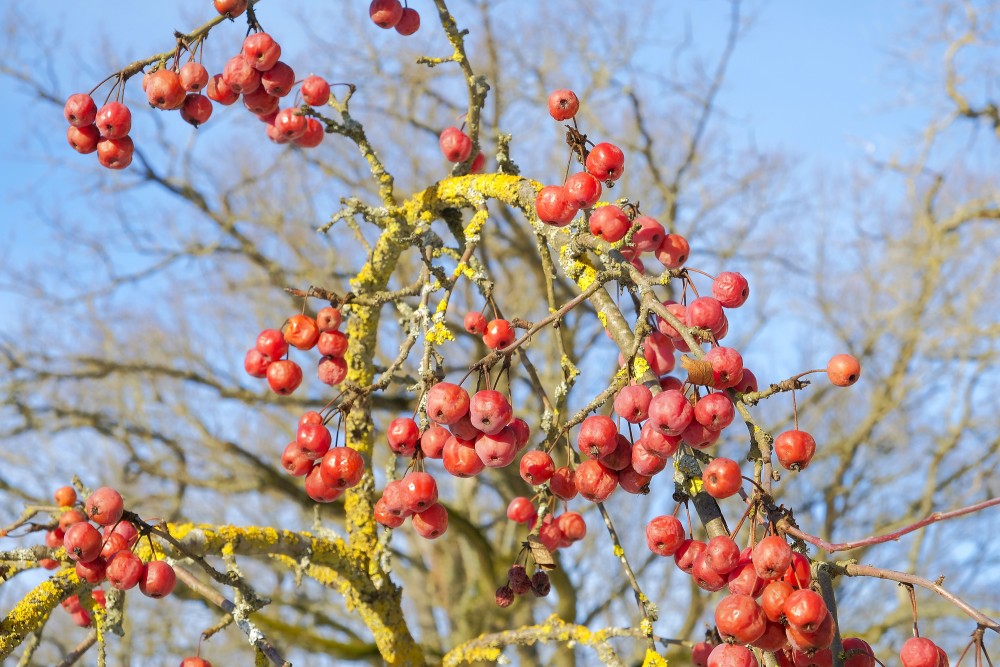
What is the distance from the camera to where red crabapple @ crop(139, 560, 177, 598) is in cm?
172

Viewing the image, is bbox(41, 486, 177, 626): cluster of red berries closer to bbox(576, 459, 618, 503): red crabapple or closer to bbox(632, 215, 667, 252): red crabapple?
bbox(576, 459, 618, 503): red crabapple

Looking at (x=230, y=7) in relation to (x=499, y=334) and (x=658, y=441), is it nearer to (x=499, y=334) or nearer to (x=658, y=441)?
(x=499, y=334)

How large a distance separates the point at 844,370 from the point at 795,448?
0.61 ft

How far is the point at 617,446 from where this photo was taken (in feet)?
5.13

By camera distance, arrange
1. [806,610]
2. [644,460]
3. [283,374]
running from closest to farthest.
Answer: [806,610], [644,460], [283,374]

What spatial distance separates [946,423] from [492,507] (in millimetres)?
5134

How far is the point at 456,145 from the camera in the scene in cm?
234

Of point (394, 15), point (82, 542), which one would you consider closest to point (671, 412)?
point (82, 542)

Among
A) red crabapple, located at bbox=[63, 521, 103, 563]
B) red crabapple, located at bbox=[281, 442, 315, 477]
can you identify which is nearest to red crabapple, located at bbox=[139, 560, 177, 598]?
red crabapple, located at bbox=[63, 521, 103, 563]

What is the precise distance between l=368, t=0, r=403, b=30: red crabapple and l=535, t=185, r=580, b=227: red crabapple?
82 cm

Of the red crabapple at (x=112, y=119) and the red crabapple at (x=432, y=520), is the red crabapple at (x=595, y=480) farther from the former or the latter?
the red crabapple at (x=112, y=119)

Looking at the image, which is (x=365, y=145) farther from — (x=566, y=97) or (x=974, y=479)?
(x=974, y=479)

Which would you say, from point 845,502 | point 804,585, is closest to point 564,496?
point 804,585

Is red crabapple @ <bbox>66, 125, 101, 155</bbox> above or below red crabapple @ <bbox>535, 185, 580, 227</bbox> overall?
above
